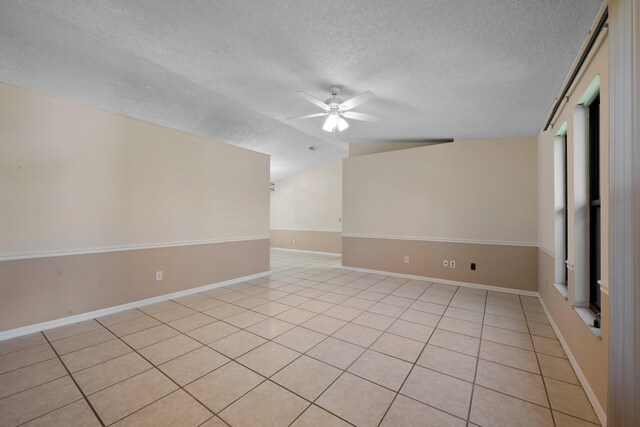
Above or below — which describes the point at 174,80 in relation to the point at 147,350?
above

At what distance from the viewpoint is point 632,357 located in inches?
44.4

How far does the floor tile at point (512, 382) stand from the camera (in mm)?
1793

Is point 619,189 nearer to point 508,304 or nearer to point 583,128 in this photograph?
point 583,128

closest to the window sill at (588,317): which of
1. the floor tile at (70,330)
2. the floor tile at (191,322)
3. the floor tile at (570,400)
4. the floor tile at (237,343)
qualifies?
the floor tile at (570,400)

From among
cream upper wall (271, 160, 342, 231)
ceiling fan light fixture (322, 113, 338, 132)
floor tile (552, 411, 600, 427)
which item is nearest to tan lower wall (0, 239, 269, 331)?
ceiling fan light fixture (322, 113, 338, 132)

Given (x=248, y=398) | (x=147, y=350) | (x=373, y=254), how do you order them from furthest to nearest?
1. (x=373, y=254)
2. (x=147, y=350)
3. (x=248, y=398)

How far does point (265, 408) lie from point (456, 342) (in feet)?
6.42

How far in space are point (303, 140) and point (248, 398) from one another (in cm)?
533

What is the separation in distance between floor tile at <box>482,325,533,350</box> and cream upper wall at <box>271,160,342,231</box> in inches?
212

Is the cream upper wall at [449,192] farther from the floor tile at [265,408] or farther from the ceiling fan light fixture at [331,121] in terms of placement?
the floor tile at [265,408]

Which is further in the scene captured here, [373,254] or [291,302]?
[373,254]

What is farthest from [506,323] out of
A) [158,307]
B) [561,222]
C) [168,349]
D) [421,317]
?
[158,307]

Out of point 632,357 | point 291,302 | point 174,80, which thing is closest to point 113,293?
point 291,302

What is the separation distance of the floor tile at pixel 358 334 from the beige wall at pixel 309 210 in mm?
5135
